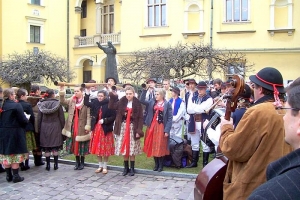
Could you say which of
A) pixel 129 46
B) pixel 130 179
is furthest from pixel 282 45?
pixel 130 179

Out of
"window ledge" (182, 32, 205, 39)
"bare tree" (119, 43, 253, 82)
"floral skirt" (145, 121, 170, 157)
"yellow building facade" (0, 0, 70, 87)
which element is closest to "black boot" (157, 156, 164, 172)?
"floral skirt" (145, 121, 170, 157)

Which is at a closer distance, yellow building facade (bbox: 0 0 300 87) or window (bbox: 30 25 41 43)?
yellow building facade (bbox: 0 0 300 87)

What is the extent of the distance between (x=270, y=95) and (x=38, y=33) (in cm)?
3051

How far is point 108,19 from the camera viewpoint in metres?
31.9

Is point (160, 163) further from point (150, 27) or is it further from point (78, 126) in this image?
point (150, 27)

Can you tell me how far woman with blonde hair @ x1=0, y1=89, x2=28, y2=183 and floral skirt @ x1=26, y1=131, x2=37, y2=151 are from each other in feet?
3.10

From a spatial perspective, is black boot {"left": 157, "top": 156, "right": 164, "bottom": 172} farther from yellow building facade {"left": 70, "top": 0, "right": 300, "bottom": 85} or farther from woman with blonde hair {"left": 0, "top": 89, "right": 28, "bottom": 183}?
yellow building facade {"left": 70, "top": 0, "right": 300, "bottom": 85}

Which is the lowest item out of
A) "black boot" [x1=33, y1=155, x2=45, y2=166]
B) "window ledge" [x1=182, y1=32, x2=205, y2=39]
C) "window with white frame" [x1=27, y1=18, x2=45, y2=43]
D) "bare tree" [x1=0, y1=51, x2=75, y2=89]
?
"black boot" [x1=33, y1=155, x2=45, y2=166]

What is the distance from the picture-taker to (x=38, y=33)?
3091cm

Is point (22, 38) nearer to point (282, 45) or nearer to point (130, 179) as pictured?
point (282, 45)

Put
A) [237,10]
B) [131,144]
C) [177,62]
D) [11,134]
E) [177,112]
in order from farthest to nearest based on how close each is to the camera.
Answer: [237,10] → [177,62] → [177,112] → [131,144] → [11,134]

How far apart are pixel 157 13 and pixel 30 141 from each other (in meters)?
19.8

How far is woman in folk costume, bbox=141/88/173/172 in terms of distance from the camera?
24.2 ft

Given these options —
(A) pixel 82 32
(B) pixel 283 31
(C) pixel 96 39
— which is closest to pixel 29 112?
(B) pixel 283 31
